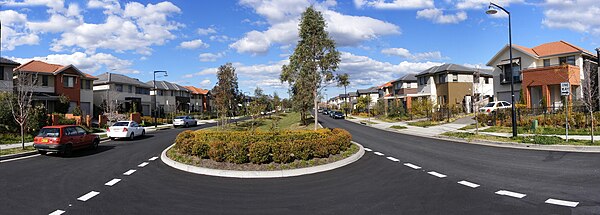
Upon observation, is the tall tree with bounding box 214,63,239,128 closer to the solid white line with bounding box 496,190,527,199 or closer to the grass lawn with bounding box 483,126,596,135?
the grass lawn with bounding box 483,126,596,135

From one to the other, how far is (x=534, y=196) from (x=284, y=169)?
6090mm

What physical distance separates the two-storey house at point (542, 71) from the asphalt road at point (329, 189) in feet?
69.2

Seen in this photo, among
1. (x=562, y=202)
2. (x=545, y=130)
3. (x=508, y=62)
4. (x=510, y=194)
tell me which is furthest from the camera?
(x=508, y=62)

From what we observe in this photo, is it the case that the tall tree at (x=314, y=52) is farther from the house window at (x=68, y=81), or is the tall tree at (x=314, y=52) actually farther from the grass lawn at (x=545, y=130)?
the house window at (x=68, y=81)

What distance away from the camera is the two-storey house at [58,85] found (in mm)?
34344

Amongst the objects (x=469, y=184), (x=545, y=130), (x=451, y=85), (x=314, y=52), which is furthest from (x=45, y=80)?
(x=451, y=85)

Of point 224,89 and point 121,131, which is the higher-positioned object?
point 224,89

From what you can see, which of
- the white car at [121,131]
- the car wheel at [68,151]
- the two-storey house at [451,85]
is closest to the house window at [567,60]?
the two-storey house at [451,85]

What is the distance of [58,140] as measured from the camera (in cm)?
1430

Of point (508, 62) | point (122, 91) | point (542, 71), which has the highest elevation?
point (508, 62)

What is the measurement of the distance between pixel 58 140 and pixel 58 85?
27928mm

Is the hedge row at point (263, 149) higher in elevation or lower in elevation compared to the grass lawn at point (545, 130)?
higher

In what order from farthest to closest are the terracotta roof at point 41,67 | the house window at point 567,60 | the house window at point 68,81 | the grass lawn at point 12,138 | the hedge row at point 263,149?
1. the house window at point 68,81
2. the terracotta roof at point 41,67
3. the house window at point 567,60
4. the grass lawn at point 12,138
5. the hedge row at point 263,149

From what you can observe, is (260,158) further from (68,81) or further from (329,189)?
(68,81)
